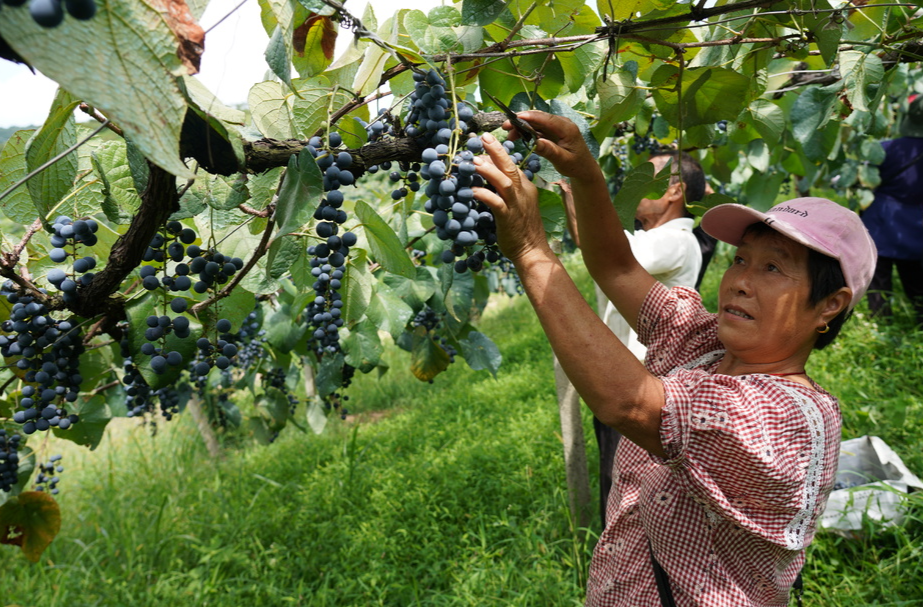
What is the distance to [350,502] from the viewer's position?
372 centimetres

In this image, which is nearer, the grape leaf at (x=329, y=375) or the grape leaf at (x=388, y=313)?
the grape leaf at (x=388, y=313)

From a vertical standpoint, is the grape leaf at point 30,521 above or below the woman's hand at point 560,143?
below

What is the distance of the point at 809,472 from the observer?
1099 mm

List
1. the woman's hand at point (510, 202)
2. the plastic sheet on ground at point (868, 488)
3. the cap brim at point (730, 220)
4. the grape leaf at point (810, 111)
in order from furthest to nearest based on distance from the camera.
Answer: the plastic sheet on ground at point (868, 488) < the grape leaf at point (810, 111) < the cap brim at point (730, 220) < the woman's hand at point (510, 202)

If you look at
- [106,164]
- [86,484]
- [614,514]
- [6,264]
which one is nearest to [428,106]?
[106,164]

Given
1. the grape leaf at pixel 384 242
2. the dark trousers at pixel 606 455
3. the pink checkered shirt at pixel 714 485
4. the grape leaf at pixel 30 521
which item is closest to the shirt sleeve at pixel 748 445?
the pink checkered shirt at pixel 714 485

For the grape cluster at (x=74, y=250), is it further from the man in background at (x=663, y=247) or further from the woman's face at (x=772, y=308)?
the man in background at (x=663, y=247)

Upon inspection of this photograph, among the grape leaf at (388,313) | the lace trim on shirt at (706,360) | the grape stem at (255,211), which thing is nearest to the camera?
the grape stem at (255,211)

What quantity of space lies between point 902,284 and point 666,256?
3.17 meters

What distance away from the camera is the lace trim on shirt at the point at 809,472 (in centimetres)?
108

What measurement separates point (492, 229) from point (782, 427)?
63 cm

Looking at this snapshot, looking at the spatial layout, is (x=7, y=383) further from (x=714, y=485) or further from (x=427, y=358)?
(x=714, y=485)

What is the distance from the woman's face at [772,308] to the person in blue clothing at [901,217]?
12.3ft

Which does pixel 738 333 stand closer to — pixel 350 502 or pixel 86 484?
pixel 350 502
